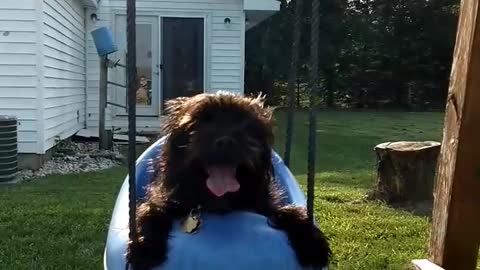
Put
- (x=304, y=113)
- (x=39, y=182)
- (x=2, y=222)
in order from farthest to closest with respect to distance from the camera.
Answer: (x=304, y=113)
(x=39, y=182)
(x=2, y=222)

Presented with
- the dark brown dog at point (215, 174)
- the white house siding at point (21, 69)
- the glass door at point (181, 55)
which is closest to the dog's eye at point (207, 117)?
the dark brown dog at point (215, 174)

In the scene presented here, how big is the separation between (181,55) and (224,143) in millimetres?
11691

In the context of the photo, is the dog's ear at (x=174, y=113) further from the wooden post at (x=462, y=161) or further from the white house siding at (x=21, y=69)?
the white house siding at (x=21, y=69)

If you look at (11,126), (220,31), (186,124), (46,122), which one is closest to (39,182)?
(11,126)

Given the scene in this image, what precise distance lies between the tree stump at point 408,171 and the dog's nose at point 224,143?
168 inches

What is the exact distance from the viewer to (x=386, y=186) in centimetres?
618

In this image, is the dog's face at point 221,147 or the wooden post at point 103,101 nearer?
the dog's face at point 221,147

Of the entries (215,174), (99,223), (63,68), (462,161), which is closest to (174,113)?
(215,174)

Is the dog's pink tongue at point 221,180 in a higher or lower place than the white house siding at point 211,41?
lower

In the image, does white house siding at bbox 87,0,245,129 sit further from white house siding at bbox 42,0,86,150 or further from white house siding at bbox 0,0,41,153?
white house siding at bbox 0,0,41,153

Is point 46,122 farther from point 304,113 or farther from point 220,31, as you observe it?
point 304,113

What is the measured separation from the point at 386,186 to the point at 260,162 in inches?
165

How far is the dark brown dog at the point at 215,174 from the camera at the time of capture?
81.2 inches

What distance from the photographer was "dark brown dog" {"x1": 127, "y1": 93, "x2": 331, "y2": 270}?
2.06 meters
